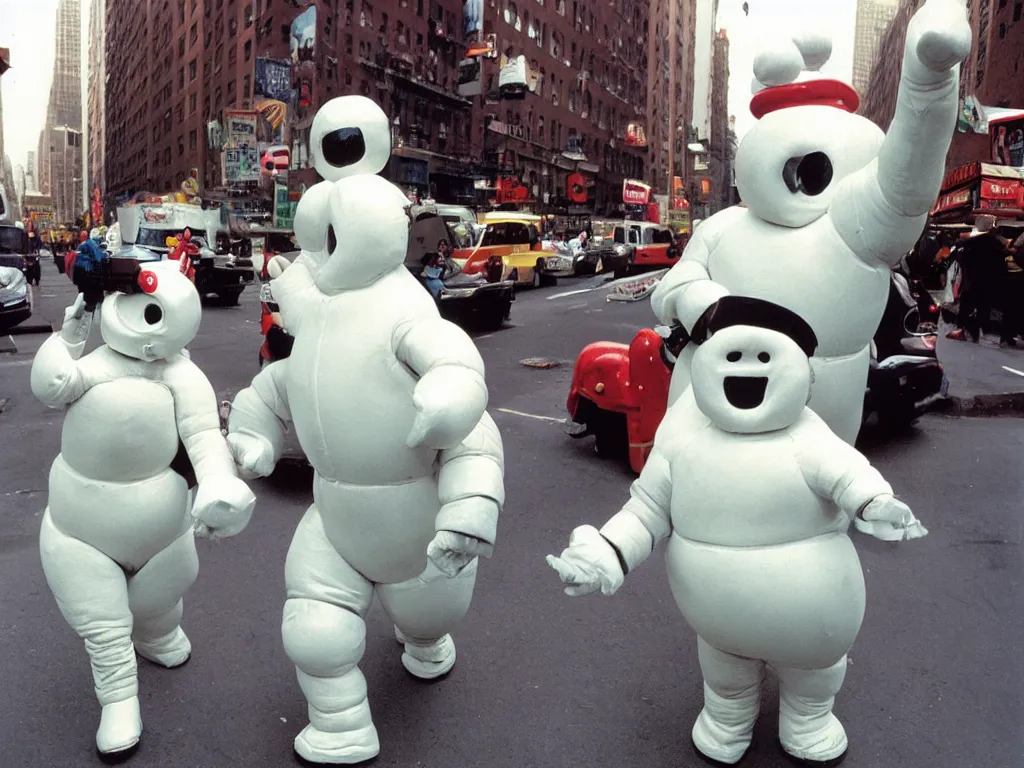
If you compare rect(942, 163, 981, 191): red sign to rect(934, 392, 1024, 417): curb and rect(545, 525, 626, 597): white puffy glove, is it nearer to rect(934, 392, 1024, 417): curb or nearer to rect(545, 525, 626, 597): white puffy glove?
rect(934, 392, 1024, 417): curb

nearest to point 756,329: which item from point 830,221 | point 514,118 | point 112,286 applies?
point 830,221

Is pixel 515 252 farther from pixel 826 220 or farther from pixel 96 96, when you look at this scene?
pixel 96 96

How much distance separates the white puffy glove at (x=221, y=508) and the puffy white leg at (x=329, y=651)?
28 cm

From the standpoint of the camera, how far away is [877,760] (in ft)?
8.23

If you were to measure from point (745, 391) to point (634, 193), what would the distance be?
4897 centimetres

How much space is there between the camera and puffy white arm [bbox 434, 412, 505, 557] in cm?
209

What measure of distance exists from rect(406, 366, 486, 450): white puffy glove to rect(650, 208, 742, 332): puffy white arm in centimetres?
106

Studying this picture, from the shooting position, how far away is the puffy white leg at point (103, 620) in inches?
101

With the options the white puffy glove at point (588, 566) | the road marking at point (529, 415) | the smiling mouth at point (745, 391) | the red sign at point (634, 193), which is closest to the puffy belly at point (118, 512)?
the white puffy glove at point (588, 566)

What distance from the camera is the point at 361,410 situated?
2330mm

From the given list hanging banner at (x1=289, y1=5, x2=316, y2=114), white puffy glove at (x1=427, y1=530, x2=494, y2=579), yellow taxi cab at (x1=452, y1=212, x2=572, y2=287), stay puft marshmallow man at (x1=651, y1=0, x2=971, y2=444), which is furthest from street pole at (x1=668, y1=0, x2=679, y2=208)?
white puffy glove at (x1=427, y1=530, x2=494, y2=579)

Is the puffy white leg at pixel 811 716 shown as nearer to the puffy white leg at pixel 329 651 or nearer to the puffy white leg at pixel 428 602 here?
the puffy white leg at pixel 428 602

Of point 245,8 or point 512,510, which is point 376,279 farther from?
point 245,8

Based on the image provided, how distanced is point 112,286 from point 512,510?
2.70 metres
